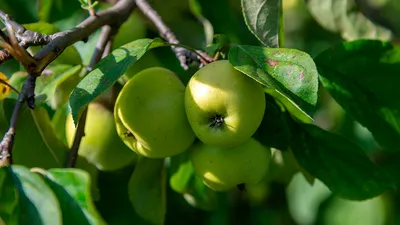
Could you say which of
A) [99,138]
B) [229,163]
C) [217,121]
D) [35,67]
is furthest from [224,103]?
[99,138]

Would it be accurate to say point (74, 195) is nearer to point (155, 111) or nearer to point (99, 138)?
point (155, 111)

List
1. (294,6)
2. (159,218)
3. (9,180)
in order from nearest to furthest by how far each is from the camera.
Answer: (9,180)
(159,218)
(294,6)

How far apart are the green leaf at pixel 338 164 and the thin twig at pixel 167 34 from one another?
223mm

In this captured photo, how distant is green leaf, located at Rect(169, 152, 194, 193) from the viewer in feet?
4.84

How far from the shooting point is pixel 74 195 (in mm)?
1012

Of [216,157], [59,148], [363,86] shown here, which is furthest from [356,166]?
[59,148]

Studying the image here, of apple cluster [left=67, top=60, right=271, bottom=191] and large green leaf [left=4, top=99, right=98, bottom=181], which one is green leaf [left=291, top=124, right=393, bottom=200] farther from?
large green leaf [left=4, top=99, right=98, bottom=181]

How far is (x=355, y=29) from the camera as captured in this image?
5.59ft

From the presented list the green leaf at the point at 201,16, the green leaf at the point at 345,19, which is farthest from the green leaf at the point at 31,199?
the green leaf at the point at 345,19

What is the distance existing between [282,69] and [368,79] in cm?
35

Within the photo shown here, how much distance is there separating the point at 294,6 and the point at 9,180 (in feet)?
3.60

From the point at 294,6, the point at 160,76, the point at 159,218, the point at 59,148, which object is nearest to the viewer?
the point at 160,76

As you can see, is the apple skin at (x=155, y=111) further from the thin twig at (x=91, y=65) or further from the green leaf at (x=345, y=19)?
the green leaf at (x=345, y=19)

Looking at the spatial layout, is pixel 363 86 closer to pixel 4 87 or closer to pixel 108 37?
pixel 108 37
